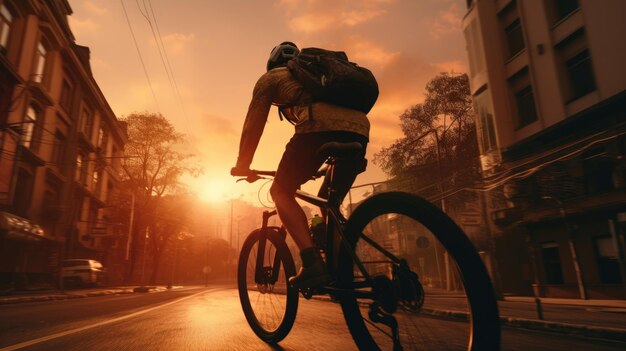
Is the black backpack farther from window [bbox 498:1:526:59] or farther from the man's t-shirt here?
window [bbox 498:1:526:59]

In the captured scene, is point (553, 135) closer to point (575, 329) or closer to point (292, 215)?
point (575, 329)

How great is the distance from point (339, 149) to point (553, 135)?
50.9 feet

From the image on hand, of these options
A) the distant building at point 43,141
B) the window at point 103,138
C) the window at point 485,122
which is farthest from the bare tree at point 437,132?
the window at point 103,138

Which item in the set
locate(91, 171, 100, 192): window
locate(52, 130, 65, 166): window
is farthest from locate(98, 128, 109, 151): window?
locate(52, 130, 65, 166): window

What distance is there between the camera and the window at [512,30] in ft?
57.1

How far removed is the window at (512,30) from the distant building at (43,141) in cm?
2036

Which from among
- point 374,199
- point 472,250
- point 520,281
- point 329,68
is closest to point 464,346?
point 472,250

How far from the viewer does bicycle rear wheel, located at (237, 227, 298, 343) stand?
2816 mm

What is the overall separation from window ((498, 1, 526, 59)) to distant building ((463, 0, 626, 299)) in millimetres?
46

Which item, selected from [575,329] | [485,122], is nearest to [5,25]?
[485,122]

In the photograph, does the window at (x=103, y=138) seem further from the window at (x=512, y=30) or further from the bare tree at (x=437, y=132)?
the window at (x=512, y=30)

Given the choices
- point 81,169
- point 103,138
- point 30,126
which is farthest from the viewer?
point 103,138

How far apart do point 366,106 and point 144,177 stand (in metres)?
35.2

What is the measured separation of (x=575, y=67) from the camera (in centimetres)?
1455
